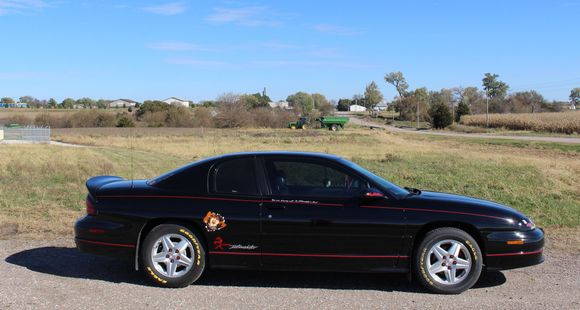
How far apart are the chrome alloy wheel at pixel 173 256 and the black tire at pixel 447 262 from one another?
221 cm

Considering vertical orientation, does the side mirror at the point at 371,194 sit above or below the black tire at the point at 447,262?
above

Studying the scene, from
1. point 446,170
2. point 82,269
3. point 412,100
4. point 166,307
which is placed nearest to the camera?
point 166,307

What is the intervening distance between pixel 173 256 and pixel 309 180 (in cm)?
155

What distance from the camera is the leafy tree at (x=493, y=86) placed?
156 meters

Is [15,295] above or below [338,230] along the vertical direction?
below

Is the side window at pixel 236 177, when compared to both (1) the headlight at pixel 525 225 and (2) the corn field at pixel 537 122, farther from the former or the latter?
(2) the corn field at pixel 537 122

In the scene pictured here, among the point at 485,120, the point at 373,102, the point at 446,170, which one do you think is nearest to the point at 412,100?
the point at 485,120

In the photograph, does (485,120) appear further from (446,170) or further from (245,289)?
(245,289)

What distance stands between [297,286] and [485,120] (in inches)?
3483

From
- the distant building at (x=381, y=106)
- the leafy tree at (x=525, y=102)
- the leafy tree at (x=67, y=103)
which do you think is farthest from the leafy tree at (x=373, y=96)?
the leafy tree at (x=67, y=103)

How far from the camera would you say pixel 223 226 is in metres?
5.33

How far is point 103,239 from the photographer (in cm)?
549

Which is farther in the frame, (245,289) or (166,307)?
(245,289)

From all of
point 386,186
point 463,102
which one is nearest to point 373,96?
point 463,102
